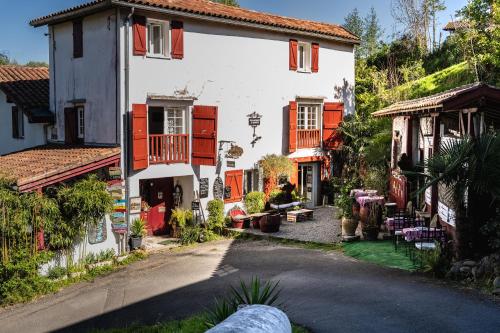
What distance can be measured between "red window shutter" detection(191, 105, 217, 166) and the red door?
5.19 feet

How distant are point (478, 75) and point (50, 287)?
1915cm

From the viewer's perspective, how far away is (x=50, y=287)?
13.8 meters

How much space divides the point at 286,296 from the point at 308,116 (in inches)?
526

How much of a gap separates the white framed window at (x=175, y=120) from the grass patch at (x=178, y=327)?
9246mm

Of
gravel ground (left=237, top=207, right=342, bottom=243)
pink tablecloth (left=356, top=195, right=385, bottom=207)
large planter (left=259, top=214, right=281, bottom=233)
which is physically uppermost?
pink tablecloth (left=356, top=195, right=385, bottom=207)

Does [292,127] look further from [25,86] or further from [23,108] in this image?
[25,86]

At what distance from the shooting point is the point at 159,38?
59.0ft

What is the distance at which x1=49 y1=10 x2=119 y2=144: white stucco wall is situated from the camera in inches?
675

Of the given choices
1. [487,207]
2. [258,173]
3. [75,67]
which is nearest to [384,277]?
[487,207]

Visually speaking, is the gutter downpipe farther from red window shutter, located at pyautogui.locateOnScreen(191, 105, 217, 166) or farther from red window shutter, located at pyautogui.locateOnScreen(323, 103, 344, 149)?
Result: red window shutter, located at pyautogui.locateOnScreen(323, 103, 344, 149)

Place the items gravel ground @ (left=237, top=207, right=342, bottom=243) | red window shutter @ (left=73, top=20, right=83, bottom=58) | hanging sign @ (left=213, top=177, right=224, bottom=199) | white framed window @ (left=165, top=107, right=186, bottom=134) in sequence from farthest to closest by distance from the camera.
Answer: hanging sign @ (left=213, top=177, right=224, bottom=199) < red window shutter @ (left=73, top=20, right=83, bottom=58) < white framed window @ (left=165, top=107, right=186, bottom=134) < gravel ground @ (left=237, top=207, right=342, bottom=243)

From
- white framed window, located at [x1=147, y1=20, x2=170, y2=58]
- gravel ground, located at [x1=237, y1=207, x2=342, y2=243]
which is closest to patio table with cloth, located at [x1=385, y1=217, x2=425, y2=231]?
gravel ground, located at [x1=237, y1=207, x2=342, y2=243]

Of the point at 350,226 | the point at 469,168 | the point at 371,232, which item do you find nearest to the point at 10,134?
the point at 350,226

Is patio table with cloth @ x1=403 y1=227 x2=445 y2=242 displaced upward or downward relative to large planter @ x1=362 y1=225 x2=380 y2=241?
upward
